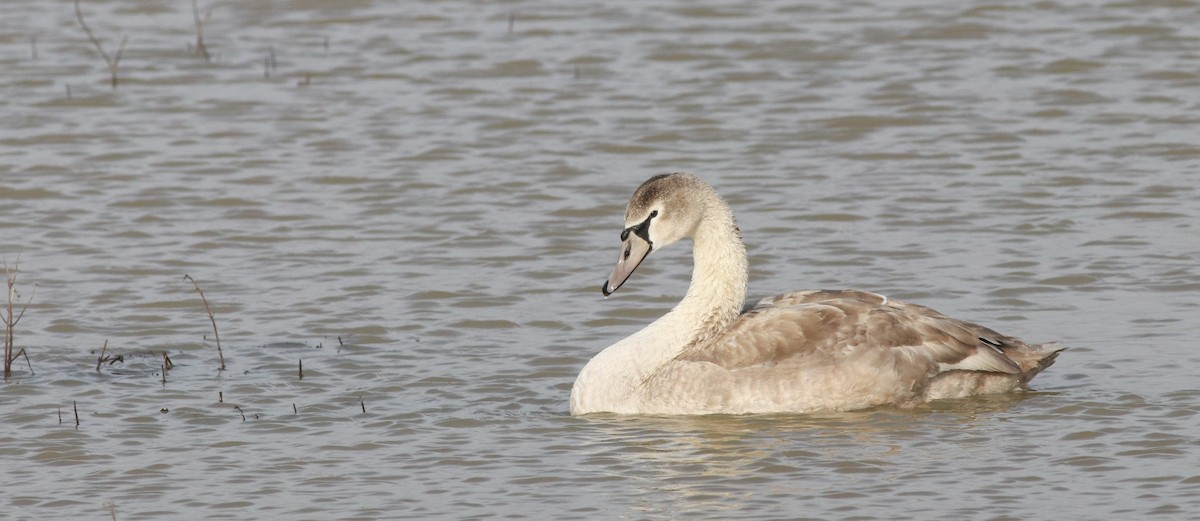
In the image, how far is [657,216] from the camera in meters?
10.5

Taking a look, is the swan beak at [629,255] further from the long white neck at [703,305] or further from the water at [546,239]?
the water at [546,239]

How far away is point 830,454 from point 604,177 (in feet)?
22.0

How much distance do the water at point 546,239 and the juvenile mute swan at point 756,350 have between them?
15cm

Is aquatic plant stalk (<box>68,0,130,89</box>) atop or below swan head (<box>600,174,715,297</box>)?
below

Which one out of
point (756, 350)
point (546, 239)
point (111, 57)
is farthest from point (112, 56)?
point (756, 350)

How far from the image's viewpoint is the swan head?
10.4m

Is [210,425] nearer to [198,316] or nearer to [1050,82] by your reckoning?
[198,316]

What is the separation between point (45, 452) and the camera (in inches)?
378

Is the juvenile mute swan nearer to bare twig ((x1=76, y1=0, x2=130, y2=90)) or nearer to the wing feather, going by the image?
the wing feather

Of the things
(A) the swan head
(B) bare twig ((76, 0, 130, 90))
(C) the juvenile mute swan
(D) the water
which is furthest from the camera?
(B) bare twig ((76, 0, 130, 90))

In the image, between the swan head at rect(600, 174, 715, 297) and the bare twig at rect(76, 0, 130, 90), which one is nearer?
the swan head at rect(600, 174, 715, 297)

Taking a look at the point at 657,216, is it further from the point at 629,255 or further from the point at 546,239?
the point at 546,239

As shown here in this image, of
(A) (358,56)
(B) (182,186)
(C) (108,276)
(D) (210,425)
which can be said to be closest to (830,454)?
(D) (210,425)

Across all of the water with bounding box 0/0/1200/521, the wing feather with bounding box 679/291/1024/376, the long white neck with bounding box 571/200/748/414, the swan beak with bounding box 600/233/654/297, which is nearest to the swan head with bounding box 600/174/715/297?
the swan beak with bounding box 600/233/654/297
